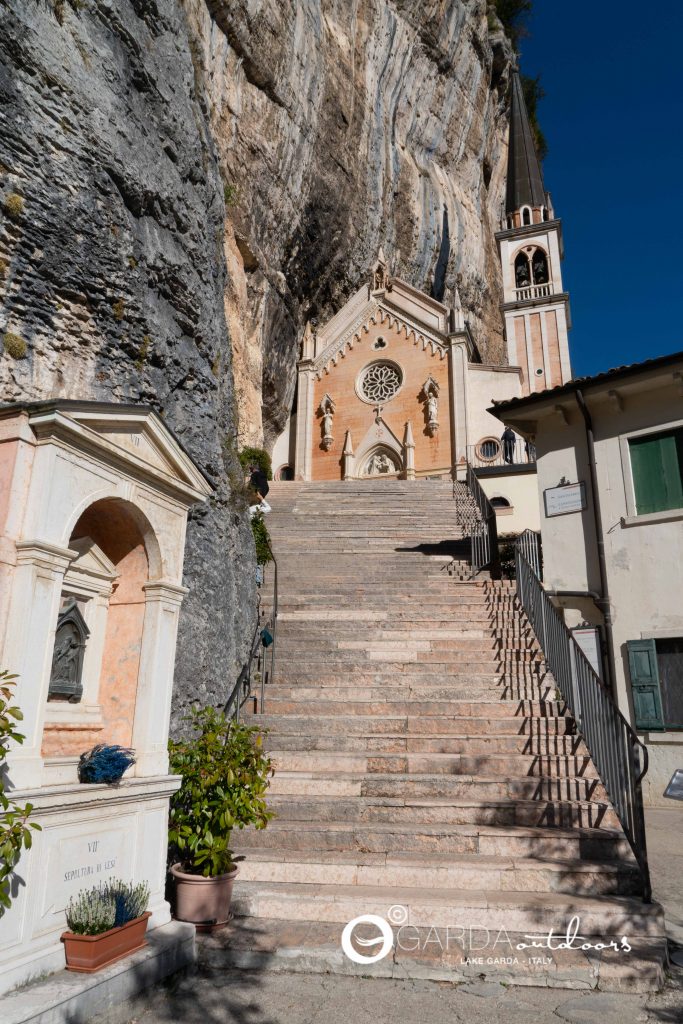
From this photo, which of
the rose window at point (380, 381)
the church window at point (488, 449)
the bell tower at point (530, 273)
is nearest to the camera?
the church window at point (488, 449)

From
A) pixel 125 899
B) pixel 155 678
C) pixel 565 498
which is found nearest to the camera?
pixel 125 899

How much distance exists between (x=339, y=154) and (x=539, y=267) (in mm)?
12410

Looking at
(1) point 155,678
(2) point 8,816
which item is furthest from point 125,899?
(1) point 155,678

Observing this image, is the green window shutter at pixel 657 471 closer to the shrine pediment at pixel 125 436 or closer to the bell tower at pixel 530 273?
the shrine pediment at pixel 125 436

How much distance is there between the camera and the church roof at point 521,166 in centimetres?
3544

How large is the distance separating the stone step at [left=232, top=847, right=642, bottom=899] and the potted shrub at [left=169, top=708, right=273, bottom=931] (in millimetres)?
529

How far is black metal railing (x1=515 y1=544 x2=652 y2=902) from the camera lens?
502cm

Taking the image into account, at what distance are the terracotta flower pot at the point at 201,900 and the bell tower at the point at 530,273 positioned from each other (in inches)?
1091

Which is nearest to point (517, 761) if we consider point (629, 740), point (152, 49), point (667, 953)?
point (629, 740)

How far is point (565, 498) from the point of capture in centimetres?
1145

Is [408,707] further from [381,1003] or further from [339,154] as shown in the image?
[339,154]

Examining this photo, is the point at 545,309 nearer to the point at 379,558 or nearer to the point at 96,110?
the point at 379,558

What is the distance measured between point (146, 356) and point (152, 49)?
454cm

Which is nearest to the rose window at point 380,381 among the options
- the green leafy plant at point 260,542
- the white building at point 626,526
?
the white building at point 626,526
